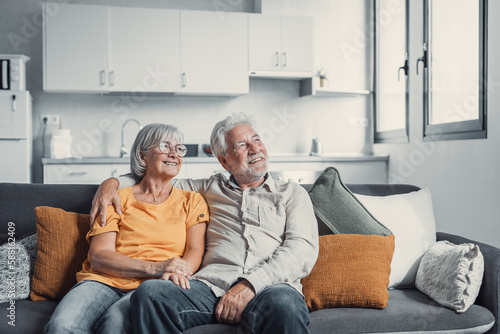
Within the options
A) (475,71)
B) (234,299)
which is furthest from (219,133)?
(475,71)

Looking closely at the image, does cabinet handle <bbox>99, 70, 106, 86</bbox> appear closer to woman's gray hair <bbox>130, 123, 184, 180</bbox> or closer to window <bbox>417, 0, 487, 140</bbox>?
woman's gray hair <bbox>130, 123, 184, 180</bbox>

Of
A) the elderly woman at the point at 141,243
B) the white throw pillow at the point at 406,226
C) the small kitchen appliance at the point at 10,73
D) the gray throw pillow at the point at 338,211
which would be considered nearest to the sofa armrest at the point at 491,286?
the white throw pillow at the point at 406,226

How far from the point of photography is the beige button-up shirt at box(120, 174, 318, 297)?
1808 mm

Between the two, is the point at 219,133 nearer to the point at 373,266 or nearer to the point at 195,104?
the point at 373,266

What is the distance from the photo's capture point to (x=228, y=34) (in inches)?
172

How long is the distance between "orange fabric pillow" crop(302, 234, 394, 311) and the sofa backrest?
1005 millimetres

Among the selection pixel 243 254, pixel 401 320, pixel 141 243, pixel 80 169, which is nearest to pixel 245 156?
pixel 243 254

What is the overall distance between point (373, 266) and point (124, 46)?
303cm

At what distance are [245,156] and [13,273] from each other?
3.25 ft

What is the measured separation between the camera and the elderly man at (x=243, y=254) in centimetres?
159

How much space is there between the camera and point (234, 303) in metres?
1.69

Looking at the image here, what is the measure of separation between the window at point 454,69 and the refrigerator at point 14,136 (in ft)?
10.2

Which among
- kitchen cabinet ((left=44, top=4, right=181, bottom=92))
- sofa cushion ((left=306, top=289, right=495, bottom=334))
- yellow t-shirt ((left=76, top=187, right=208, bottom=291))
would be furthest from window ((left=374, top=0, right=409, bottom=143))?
yellow t-shirt ((left=76, top=187, right=208, bottom=291))

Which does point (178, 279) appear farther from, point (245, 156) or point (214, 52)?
point (214, 52)
